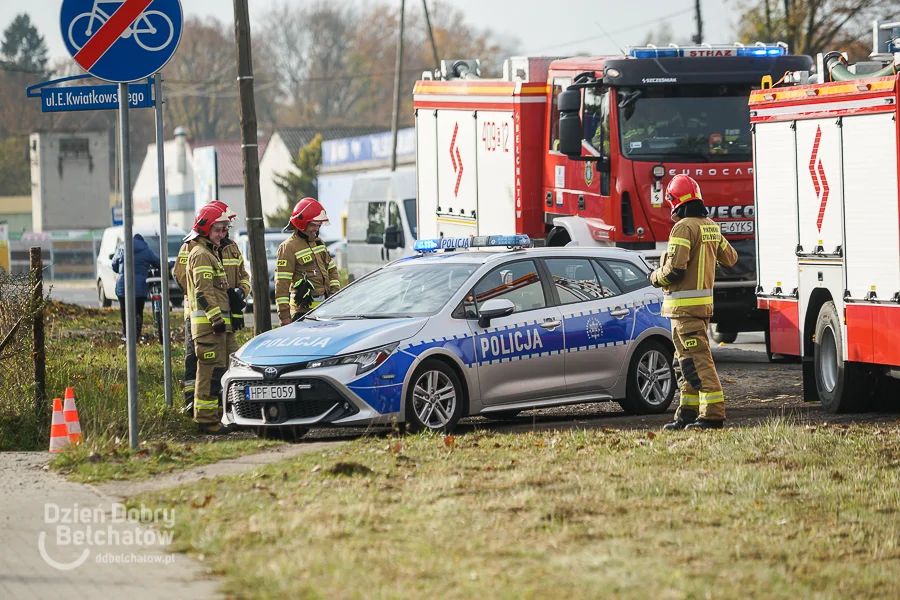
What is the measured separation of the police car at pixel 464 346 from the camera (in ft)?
33.5

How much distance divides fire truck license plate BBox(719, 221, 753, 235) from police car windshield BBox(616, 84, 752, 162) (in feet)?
2.30

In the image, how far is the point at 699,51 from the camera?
16.2m

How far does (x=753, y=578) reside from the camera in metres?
5.75

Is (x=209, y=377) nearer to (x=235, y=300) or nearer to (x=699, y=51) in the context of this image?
(x=235, y=300)

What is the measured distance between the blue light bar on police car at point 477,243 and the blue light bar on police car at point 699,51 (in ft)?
14.9

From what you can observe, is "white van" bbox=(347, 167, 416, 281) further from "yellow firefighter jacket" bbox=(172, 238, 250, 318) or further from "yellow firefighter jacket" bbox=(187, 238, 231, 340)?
"yellow firefighter jacket" bbox=(187, 238, 231, 340)

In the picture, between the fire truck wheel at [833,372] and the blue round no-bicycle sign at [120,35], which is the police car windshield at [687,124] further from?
the blue round no-bicycle sign at [120,35]

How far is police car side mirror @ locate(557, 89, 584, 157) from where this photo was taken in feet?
51.9

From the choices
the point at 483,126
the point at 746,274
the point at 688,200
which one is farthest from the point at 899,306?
the point at 483,126

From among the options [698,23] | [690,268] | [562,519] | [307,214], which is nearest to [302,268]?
[307,214]

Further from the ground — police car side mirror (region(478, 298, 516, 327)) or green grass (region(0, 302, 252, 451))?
police car side mirror (region(478, 298, 516, 327))

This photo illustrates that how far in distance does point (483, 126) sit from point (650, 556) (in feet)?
40.4

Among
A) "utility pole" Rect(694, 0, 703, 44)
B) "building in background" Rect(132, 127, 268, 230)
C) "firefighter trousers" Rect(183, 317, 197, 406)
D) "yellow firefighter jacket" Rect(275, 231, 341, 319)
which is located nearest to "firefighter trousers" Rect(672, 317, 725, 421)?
"yellow firefighter jacket" Rect(275, 231, 341, 319)

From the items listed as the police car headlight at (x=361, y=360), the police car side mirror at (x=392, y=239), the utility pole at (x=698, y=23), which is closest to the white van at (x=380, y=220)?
the police car side mirror at (x=392, y=239)
